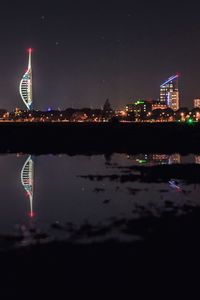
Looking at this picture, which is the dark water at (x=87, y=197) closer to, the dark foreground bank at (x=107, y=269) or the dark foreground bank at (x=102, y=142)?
the dark foreground bank at (x=107, y=269)

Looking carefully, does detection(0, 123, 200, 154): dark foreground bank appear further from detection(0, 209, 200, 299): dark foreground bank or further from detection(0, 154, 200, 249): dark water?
detection(0, 209, 200, 299): dark foreground bank

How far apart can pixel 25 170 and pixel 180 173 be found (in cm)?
930

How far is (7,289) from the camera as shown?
29.2ft

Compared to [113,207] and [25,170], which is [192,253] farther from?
[25,170]

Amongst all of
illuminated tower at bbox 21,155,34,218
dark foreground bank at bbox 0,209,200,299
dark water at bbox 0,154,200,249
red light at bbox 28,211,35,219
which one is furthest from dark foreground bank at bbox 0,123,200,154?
dark foreground bank at bbox 0,209,200,299

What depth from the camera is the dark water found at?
13547mm

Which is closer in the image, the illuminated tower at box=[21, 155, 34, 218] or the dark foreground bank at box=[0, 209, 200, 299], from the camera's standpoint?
the dark foreground bank at box=[0, 209, 200, 299]

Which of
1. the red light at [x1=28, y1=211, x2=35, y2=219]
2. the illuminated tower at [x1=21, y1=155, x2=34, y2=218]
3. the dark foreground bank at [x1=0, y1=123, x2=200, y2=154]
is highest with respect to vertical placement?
the dark foreground bank at [x1=0, y1=123, x2=200, y2=154]

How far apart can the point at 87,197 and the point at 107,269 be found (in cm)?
951

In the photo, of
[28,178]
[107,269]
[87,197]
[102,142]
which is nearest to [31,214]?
[87,197]

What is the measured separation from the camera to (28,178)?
25922 mm

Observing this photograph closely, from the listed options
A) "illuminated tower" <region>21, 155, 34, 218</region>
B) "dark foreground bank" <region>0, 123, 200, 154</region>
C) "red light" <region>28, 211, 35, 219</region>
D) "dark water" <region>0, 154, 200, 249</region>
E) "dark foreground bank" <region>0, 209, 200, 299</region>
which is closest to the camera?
"dark foreground bank" <region>0, 209, 200, 299</region>

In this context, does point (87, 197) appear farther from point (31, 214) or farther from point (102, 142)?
point (102, 142)

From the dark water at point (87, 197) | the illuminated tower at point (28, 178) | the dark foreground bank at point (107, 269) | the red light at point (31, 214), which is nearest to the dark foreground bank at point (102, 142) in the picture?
the illuminated tower at point (28, 178)
